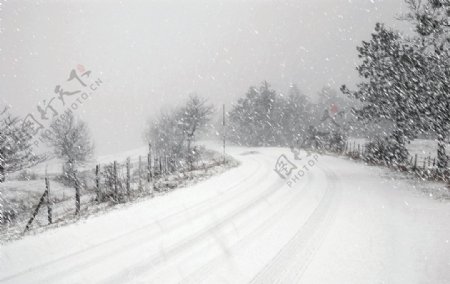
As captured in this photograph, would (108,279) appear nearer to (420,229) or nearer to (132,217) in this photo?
(132,217)

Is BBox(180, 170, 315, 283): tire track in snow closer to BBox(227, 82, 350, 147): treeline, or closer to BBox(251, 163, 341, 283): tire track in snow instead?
BBox(251, 163, 341, 283): tire track in snow

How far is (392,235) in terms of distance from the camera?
8.66 meters

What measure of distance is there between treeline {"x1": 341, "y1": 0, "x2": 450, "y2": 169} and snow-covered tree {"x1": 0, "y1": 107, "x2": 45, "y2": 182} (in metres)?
21.6

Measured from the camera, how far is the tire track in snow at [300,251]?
634 centimetres

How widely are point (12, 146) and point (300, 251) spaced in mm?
17759

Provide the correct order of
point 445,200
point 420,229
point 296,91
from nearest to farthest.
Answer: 1. point 420,229
2. point 445,200
3. point 296,91

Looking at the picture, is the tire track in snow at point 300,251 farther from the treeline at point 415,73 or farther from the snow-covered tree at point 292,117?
the snow-covered tree at point 292,117

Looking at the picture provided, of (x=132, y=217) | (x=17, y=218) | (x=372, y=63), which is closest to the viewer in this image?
(x=132, y=217)

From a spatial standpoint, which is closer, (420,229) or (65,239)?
(65,239)

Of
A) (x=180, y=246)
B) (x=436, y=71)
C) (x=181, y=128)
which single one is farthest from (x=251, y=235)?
(x=181, y=128)

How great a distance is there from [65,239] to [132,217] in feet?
7.91

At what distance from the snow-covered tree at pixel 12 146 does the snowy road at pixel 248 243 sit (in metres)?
9.58

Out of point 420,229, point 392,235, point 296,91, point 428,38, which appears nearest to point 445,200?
point 420,229

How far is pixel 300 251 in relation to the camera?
297 inches
